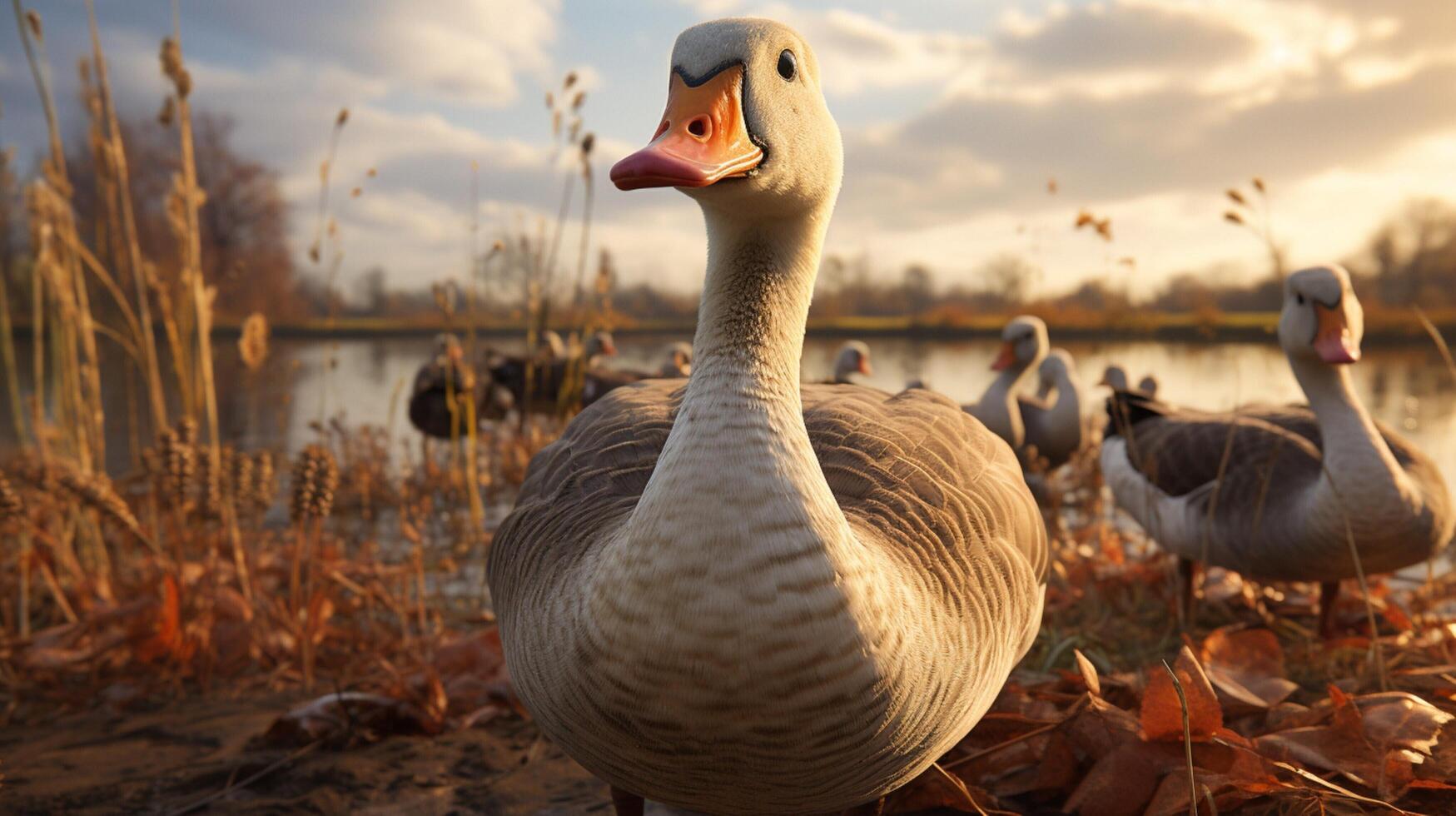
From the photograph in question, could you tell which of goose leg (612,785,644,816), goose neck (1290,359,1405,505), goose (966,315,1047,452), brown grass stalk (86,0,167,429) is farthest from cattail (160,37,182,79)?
goose (966,315,1047,452)

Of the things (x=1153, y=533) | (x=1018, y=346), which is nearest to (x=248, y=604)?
(x=1153, y=533)

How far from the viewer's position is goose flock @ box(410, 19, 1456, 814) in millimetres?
1603

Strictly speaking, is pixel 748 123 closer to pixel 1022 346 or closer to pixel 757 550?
pixel 757 550

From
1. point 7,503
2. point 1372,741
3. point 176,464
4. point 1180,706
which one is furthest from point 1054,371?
point 7,503

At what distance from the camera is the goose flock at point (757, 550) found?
1603mm

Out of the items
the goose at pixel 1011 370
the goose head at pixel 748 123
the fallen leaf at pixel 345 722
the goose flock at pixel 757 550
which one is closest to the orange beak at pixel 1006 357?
the goose at pixel 1011 370

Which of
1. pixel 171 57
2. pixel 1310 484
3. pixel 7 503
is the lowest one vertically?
pixel 7 503

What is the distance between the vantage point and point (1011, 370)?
34.5ft

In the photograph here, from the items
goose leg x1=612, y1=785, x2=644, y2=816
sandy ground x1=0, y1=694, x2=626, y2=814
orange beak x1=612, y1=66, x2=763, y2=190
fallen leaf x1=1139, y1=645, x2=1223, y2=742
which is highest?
orange beak x1=612, y1=66, x2=763, y2=190

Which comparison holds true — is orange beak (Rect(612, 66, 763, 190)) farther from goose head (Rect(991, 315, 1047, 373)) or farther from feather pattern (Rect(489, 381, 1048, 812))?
goose head (Rect(991, 315, 1047, 373))

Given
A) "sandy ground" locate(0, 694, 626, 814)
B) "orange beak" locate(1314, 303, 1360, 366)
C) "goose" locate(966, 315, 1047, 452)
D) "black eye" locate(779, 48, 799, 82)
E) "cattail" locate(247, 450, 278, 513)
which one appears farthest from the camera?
"goose" locate(966, 315, 1047, 452)

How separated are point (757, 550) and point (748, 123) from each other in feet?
2.71

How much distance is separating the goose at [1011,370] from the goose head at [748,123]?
8.14 metres

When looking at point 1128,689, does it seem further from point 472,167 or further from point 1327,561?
point 472,167
